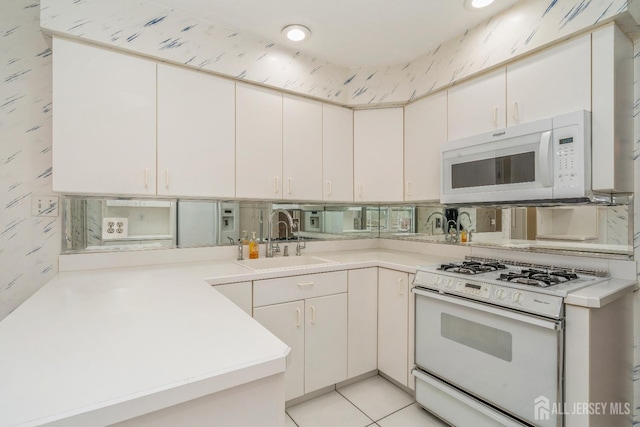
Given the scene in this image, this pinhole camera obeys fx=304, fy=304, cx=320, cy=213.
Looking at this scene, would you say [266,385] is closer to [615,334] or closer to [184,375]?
[184,375]

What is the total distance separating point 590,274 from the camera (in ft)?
5.39

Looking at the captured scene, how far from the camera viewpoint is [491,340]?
1528 millimetres

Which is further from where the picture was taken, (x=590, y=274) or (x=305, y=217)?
(x=305, y=217)

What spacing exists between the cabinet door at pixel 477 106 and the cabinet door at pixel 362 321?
3.86 feet

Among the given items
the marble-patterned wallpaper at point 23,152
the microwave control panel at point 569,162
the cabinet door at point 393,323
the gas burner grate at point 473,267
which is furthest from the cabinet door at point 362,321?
the marble-patterned wallpaper at point 23,152

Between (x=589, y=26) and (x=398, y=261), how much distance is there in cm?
164

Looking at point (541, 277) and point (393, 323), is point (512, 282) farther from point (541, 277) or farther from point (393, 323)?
point (393, 323)

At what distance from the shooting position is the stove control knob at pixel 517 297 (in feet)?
4.62

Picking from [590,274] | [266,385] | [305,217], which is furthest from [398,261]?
[266,385]

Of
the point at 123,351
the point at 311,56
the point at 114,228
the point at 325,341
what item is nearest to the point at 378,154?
the point at 311,56

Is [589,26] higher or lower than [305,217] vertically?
higher

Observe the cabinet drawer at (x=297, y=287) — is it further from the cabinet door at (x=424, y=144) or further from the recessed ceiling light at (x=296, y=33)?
the recessed ceiling light at (x=296, y=33)

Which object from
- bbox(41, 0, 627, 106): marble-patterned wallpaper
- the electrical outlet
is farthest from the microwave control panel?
the electrical outlet

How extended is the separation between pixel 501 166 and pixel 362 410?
173 cm
